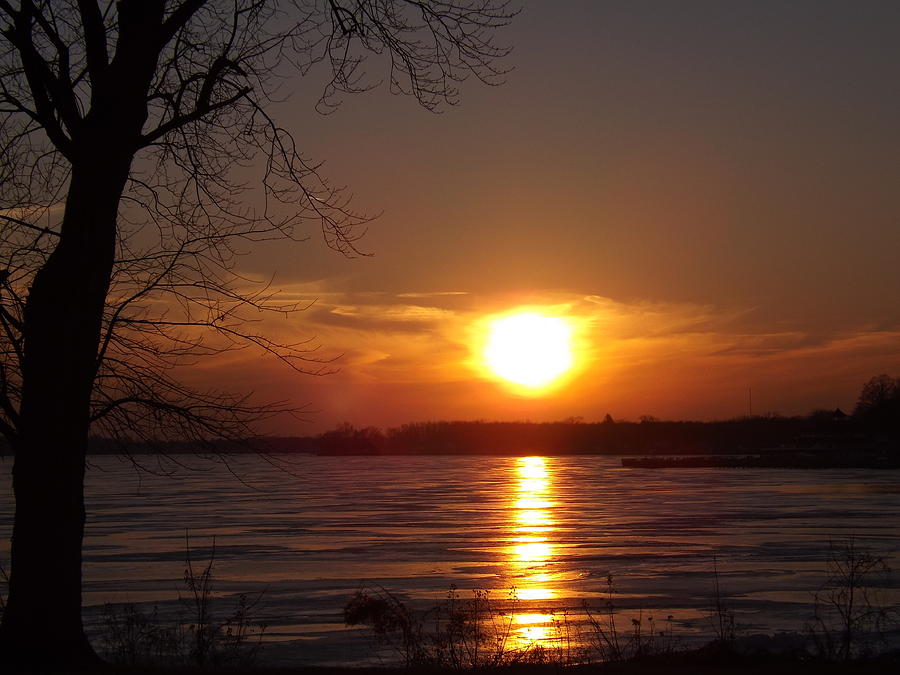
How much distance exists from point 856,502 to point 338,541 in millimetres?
24718

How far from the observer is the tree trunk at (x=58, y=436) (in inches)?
Result: 299

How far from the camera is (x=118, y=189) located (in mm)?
8180

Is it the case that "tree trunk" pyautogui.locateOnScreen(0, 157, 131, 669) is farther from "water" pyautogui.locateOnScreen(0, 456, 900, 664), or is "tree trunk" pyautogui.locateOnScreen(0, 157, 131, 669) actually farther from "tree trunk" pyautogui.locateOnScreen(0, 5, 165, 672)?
"water" pyautogui.locateOnScreen(0, 456, 900, 664)

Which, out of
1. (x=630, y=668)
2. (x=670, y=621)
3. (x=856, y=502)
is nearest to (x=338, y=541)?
(x=670, y=621)

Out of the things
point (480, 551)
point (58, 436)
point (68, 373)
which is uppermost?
point (68, 373)

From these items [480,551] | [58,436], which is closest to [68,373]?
[58,436]

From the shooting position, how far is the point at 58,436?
7.75 meters

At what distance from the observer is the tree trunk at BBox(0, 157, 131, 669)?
7.61 meters

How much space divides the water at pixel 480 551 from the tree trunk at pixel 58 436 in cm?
211

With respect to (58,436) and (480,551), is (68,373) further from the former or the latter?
(480,551)

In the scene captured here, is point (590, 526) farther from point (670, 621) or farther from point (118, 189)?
point (118, 189)

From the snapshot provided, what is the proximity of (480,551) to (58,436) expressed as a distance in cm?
1819

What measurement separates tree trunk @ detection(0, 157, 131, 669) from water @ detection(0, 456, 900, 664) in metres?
2.11

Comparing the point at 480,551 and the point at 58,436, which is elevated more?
the point at 58,436
